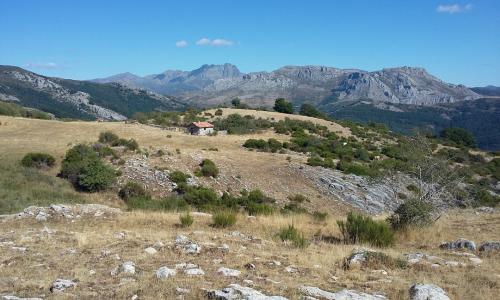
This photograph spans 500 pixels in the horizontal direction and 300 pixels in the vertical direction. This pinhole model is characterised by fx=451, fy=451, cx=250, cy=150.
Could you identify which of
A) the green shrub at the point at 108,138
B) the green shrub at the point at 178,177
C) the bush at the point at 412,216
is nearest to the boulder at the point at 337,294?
the bush at the point at 412,216

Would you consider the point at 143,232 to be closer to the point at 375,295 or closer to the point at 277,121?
the point at 375,295

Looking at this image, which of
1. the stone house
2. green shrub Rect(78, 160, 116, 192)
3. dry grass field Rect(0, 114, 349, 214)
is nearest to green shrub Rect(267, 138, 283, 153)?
dry grass field Rect(0, 114, 349, 214)

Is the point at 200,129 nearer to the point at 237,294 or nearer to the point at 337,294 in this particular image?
the point at 337,294

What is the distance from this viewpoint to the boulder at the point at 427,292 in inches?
276

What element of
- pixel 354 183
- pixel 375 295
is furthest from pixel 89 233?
pixel 354 183

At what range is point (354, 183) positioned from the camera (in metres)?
36.5

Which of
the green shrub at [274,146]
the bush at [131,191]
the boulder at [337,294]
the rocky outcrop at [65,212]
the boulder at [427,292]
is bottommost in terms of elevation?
the bush at [131,191]

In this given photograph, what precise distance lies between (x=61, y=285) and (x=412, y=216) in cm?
1098

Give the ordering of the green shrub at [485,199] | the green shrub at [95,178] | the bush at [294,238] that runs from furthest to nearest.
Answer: the green shrub at [485,199] → the green shrub at [95,178] → the bush at [294,238]

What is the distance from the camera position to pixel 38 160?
33781 mm

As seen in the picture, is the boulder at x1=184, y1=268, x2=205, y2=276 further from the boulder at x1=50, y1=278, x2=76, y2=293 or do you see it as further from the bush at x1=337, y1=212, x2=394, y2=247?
the bush at x1=337, y1=212, x2=394, y2=247

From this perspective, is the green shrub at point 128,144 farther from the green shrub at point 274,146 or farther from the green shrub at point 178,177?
the green shrub at point 274,146

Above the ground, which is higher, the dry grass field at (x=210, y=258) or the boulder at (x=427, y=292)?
the boulder at (x=427, y=292)

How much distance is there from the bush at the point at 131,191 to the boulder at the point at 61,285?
21.3 m
